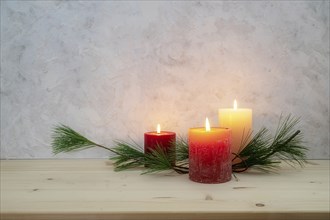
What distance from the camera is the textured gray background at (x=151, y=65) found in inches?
30.1

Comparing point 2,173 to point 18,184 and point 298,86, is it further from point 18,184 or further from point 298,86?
point 298,86

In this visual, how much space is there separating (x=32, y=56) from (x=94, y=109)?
192 mm

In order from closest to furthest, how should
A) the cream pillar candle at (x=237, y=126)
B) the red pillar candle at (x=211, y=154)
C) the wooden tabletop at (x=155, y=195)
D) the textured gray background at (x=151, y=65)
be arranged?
the wooden tabletop at (x=155, y=195) → the red pillar candle at (x=211, y=154) → the cream pillar candle at (x=237, y=126) → the textured gray background at (x=151, y=65)

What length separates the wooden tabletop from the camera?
1.35 feet

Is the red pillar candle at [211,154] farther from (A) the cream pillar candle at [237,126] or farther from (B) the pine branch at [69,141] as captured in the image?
(B) the pine branch at [69,141]

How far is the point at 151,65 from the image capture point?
30.2 inches

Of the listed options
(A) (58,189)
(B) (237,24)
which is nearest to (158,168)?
(A) (58,189)

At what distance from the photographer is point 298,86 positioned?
2.52ft

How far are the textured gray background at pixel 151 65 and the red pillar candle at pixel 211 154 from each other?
0.23m

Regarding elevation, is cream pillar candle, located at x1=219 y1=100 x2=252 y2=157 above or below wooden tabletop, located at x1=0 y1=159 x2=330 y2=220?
above

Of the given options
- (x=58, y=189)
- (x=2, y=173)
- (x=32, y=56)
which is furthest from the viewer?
(x=32, y=56)

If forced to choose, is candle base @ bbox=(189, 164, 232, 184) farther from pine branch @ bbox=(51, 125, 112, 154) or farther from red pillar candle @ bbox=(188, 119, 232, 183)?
pine branch @ bbox=(51, 125, 112, 154)

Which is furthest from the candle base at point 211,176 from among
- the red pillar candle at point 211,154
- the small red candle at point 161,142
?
the small red candle at point 161,142

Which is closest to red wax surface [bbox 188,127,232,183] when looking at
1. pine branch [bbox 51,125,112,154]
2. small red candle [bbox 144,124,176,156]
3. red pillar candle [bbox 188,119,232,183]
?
red pillar candle [bbox 188,119,232,183]
